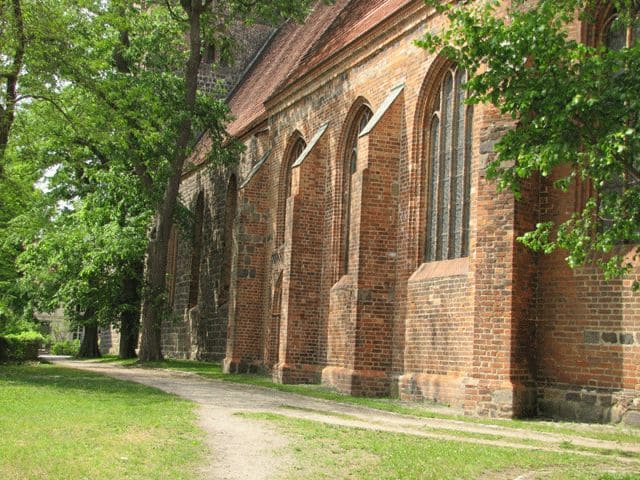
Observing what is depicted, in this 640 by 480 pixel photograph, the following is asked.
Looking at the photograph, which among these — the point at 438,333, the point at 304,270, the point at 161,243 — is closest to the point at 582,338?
the point at 438,333

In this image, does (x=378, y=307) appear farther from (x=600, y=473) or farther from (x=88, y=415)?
(x=600, y=473)

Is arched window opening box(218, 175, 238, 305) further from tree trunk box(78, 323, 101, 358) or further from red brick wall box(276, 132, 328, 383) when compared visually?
tree trunk box(78, 323, 101, 358)

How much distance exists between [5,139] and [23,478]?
44.0ft

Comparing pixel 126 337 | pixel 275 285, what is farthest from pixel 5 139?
pixel 126 337

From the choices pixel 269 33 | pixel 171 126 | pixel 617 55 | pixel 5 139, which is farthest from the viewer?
pixel 269 33

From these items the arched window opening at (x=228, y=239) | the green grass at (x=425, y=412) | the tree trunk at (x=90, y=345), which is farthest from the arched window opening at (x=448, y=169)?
the tree trunk at (x=90, y=345)

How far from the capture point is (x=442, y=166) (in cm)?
1587

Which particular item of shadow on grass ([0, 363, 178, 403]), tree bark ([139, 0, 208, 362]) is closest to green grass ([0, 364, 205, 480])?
shadow on grass ([0, 363, 178, 403])

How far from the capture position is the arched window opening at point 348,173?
63.0ft

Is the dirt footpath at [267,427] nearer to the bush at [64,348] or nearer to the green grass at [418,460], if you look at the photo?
the green grass at [418,460]

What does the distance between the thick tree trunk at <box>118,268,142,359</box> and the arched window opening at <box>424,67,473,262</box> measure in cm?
1525

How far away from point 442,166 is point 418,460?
8.48 metres

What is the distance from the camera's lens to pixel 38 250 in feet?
92.5

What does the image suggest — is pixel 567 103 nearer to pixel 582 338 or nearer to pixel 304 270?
pixel 582 338
